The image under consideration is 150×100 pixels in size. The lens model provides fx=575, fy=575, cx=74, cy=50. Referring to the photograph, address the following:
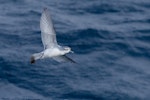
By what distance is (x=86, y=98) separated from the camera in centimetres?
1889

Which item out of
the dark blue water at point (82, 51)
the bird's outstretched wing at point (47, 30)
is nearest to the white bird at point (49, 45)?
the bird's outstretched wing at point (47, 30)

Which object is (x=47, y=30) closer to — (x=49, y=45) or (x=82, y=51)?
(x=49, y=45)

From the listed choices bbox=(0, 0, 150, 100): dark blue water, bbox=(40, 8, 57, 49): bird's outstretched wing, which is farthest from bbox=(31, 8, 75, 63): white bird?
bbox=(0, 0, 150, 100): dark blue water

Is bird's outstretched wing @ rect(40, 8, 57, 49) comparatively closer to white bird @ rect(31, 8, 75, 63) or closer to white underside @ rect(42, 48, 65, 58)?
white bird @ rect(31, 8, 75, 63)

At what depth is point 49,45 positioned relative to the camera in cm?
1633

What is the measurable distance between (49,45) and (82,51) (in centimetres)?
504

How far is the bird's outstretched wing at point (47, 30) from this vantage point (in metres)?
16.2

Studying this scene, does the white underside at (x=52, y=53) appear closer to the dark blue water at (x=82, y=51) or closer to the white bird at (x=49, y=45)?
the white bird at (x=49, y=45)

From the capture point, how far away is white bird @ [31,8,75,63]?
15992 millimetres

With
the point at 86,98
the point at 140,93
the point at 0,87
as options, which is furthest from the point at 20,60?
the point at 140,93

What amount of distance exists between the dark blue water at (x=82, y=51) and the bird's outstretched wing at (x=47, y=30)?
9.83 feet

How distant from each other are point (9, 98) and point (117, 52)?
4.68m

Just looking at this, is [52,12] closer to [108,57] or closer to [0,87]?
[108,57]

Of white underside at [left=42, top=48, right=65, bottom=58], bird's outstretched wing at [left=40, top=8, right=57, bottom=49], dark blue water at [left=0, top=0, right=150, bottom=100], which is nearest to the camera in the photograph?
white underside at [left=42, top=48, right=65, bottom=58]
